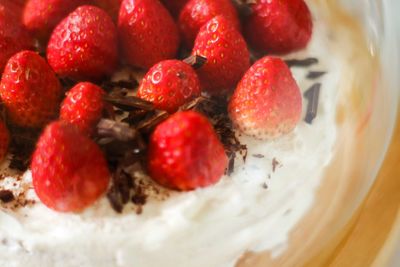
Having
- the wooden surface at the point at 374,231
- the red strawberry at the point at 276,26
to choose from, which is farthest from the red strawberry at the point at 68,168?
the wooden surface at the point at 374,231

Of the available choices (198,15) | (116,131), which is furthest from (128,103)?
(198,15)

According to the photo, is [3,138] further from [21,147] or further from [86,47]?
[86,47]

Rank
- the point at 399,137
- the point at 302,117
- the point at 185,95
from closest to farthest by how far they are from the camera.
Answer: the point at 185,95 < the point at 302,117 < the point at 399,137

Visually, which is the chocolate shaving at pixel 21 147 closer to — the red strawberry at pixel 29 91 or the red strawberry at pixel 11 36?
the red strawberry at pixel 29 91

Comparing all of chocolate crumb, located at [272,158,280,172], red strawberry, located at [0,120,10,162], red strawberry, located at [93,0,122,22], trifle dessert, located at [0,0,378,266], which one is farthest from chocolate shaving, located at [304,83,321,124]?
red strawberry, located at [0,120,10,162]

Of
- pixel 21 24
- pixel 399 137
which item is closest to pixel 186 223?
pixel 21 24

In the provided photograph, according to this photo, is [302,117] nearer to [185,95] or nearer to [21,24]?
[185,95]

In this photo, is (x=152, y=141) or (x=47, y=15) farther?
(x=47, y=15)
